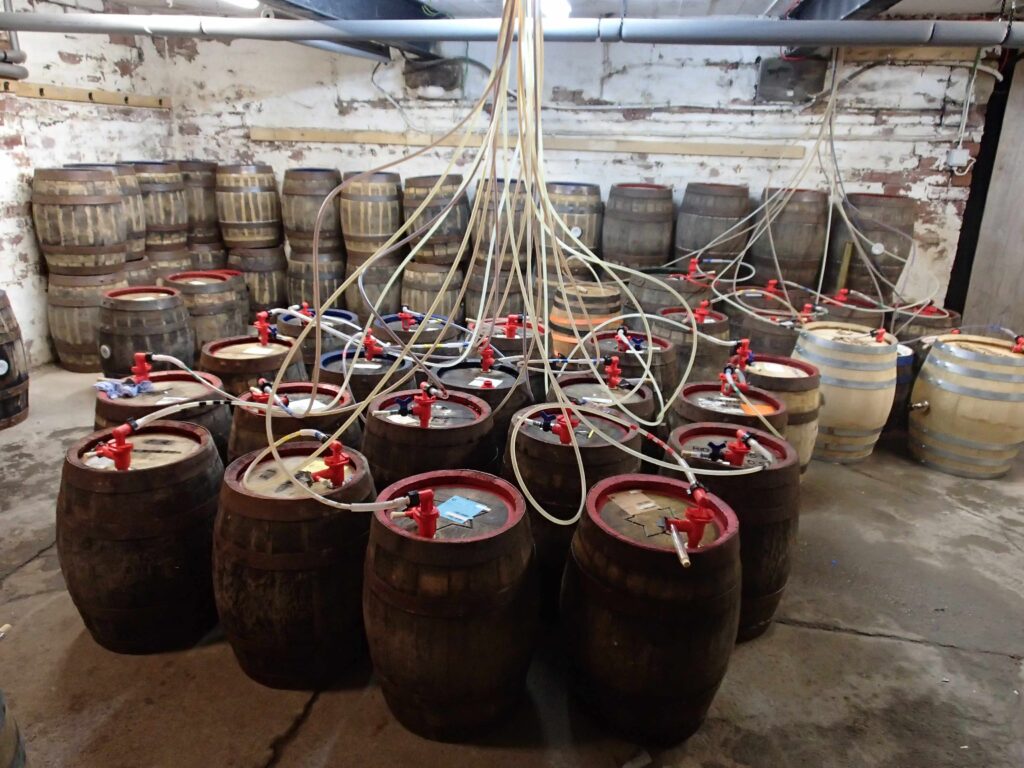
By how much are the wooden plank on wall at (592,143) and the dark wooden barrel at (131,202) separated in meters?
1.48

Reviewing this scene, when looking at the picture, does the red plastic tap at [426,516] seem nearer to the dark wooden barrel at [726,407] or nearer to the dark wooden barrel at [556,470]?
the dark wooden barrel at [556,470]

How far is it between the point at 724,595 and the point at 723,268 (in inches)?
138

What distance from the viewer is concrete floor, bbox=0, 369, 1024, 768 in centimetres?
189

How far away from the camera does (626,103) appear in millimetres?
5422

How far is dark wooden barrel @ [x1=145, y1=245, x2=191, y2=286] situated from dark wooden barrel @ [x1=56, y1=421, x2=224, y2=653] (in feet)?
12.3

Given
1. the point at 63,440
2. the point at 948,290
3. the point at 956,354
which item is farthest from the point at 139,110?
the point at 948,290

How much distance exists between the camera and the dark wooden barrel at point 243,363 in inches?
115

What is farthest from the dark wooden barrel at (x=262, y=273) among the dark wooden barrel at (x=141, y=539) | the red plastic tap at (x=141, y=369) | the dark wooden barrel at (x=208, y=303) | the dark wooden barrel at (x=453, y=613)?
the dark wooden barrel at (x=453, y=613)

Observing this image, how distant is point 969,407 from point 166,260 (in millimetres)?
5745

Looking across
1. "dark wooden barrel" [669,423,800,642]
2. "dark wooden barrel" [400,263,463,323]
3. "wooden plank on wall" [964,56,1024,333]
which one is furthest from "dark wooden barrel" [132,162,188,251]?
"wooden plank on wall" [964,56,1024,333]

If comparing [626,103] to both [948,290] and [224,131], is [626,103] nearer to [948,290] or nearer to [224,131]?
[948,290]

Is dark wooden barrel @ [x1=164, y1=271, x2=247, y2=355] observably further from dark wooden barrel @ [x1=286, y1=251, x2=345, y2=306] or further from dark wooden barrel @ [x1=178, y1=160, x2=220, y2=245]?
dark wooden barrel @ [x1=178, y1=160, x2=220, y2=245]

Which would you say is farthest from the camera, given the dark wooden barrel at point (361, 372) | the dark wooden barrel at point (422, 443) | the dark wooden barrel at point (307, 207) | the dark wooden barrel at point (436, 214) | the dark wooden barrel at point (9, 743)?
the dark wooden barrel at point (307, 207)

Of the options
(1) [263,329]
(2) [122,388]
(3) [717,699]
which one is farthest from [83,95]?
(3) [717,699]
